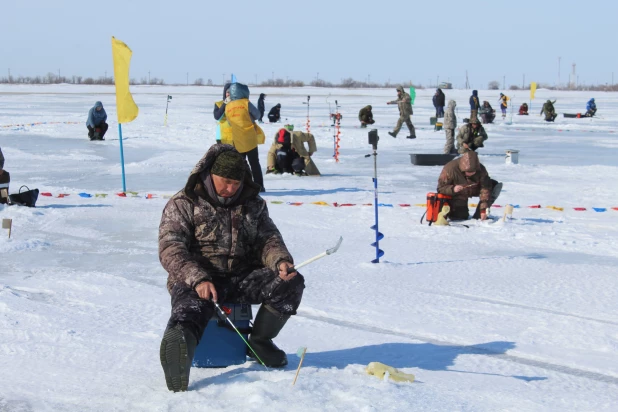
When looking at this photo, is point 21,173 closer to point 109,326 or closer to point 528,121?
point 109,326

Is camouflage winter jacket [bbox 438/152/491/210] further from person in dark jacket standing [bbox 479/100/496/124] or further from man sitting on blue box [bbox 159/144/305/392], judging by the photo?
person in dark jacket standing [bbox 479/100/496/124]

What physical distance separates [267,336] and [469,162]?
5528 mm

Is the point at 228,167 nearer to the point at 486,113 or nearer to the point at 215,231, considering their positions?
the point at 215,231

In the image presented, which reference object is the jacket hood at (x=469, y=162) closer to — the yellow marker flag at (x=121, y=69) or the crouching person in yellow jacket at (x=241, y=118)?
the crouching person in yellow jacket at (x=241, y=118)

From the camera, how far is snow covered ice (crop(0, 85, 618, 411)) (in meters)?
3.96

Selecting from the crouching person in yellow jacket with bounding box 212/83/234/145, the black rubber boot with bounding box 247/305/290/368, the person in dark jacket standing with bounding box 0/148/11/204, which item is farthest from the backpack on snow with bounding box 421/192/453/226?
the black rubber boot with bounding box 247/305/290/368

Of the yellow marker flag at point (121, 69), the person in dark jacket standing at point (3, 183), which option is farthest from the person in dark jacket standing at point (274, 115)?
the person in dark jacket standing at point (3, 183)

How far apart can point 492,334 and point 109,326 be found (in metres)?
2.32

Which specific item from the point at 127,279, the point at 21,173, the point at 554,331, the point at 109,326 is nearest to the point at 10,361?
the point at 109,326

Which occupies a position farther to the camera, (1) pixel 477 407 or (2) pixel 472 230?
(2) pixel 472 230

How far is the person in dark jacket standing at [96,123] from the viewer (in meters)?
22.1

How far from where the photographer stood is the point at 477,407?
12.6 ft

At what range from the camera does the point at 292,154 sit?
14844 millimetres

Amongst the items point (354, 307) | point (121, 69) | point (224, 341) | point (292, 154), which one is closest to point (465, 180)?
point (354, 307)
